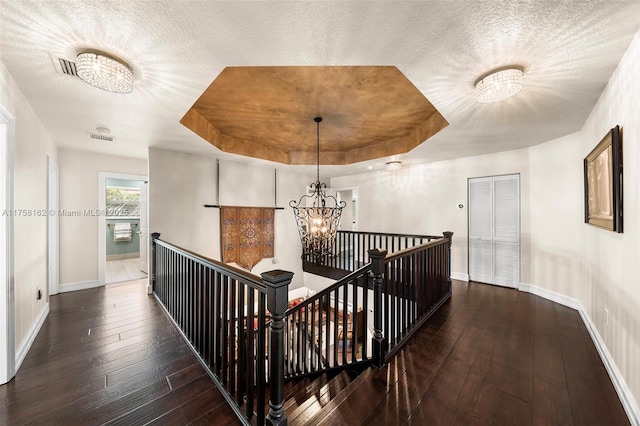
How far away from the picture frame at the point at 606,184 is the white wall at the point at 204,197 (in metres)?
5.15

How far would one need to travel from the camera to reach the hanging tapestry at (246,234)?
5.19 meters

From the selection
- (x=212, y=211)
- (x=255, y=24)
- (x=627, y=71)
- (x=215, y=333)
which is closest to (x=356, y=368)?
(x=215, y=333)

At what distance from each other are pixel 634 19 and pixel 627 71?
45 cm

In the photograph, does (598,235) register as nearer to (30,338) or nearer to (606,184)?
(606,184)

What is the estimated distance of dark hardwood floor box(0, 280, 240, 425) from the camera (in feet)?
5.34

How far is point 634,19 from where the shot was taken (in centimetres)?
146

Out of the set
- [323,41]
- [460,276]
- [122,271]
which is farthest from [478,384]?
[122,271]

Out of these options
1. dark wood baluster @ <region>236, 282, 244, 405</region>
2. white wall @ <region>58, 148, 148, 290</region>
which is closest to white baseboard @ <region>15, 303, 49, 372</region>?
white wall @ <region>58, 148, 148, 290</region>

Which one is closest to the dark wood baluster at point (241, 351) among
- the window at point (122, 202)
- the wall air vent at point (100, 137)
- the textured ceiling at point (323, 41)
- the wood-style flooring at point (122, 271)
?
the textured ceiling at point (323, 41)

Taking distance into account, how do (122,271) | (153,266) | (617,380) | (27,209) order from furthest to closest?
(122,271) → (153,266) → (27,209) → (617,380)

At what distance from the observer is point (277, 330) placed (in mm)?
1395

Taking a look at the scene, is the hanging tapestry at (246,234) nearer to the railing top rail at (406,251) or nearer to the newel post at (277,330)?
the railing top rail at (406,251)

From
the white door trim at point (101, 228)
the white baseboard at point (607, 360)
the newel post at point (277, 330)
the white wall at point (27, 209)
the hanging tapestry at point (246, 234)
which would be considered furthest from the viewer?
the hanging tapestry at point (246, 234)

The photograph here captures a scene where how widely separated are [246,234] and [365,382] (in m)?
4.22
